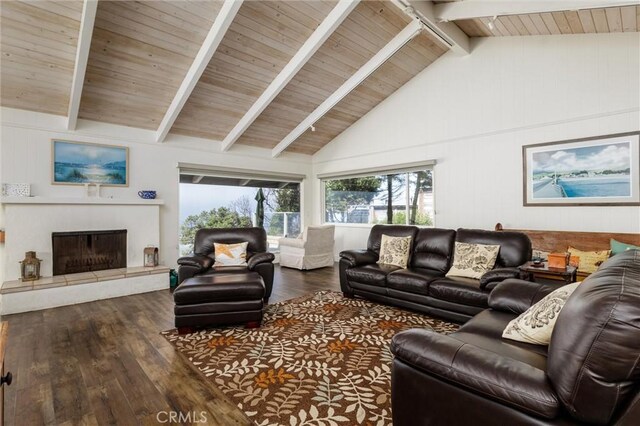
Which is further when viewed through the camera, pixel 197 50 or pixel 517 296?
pixel 197 50

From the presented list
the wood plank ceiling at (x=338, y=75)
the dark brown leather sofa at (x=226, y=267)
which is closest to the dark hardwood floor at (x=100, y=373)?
the dark brown leather sofa at (x=226, y=267)

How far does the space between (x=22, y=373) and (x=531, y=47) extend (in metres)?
6.65

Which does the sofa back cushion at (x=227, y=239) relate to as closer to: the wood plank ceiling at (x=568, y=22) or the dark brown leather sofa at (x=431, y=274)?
the dark brown leather sofa at (x=431, y=274)

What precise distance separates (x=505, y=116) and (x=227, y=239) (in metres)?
4.51

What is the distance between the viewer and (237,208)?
668 centimetres

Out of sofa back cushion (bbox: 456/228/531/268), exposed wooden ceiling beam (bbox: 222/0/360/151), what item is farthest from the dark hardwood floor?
exposed wooden ceiling beam (bbox: 222/0/360/151)

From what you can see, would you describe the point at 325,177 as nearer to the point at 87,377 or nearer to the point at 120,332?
the point at 120,332

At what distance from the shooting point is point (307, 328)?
3145mm

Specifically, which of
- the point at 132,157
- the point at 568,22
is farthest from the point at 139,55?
the point at 568,22

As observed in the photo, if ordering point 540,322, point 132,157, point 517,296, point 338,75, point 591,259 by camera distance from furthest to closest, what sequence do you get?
point 338,75 → point 132,157 → point 591,259 → point 517,296 → point 540,322

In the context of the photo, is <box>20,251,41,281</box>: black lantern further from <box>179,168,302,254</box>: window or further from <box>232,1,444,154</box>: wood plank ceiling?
<box>232,1,444,154</box>: wood plank ceiling

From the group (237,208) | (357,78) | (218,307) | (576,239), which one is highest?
(357,78)

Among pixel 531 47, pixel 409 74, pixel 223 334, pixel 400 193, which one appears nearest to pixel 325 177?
Result: pixel 400 193

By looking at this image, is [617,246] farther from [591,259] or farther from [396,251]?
[396,251]
